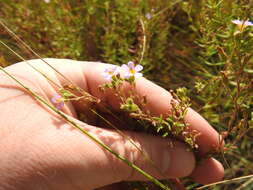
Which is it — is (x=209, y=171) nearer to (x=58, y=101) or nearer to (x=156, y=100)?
(x=156, y=100)

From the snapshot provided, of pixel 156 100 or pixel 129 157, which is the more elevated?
pixel 156 100

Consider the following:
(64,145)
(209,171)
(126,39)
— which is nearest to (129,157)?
(64,145)

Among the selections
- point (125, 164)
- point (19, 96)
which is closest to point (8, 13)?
point (19, 96)

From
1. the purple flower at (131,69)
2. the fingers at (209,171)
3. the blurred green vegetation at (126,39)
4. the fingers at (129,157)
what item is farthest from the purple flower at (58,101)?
the fingers at (209,171)

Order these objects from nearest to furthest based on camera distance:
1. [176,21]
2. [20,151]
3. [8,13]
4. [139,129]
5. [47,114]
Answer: [20,151], [47,114], [139,129], [8,13], [176,21]

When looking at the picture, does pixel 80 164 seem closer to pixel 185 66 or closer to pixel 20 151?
pixel 20 151
